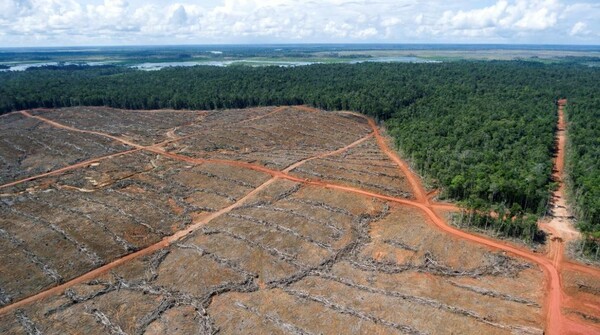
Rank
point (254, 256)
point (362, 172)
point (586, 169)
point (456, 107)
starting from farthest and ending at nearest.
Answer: point (456, 107)
point (362, 172)
point (586, 169)
point (254, 256)

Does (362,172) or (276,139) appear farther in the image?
(276,139)

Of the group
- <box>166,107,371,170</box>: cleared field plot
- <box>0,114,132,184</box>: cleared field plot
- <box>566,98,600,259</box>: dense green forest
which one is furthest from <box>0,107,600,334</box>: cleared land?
<box>566,98,600,259</box>: dense green forest

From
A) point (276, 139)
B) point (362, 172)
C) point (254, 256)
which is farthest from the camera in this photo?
point (276, 139)

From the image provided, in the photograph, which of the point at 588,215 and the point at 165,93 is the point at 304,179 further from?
the point at 165,93

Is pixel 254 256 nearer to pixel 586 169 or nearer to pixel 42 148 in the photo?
pixel 586 169

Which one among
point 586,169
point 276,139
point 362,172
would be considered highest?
point 586,169

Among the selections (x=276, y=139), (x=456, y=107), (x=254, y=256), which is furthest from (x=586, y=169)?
(x=276, y=139)

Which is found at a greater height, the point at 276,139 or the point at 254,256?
the point at 276,139
